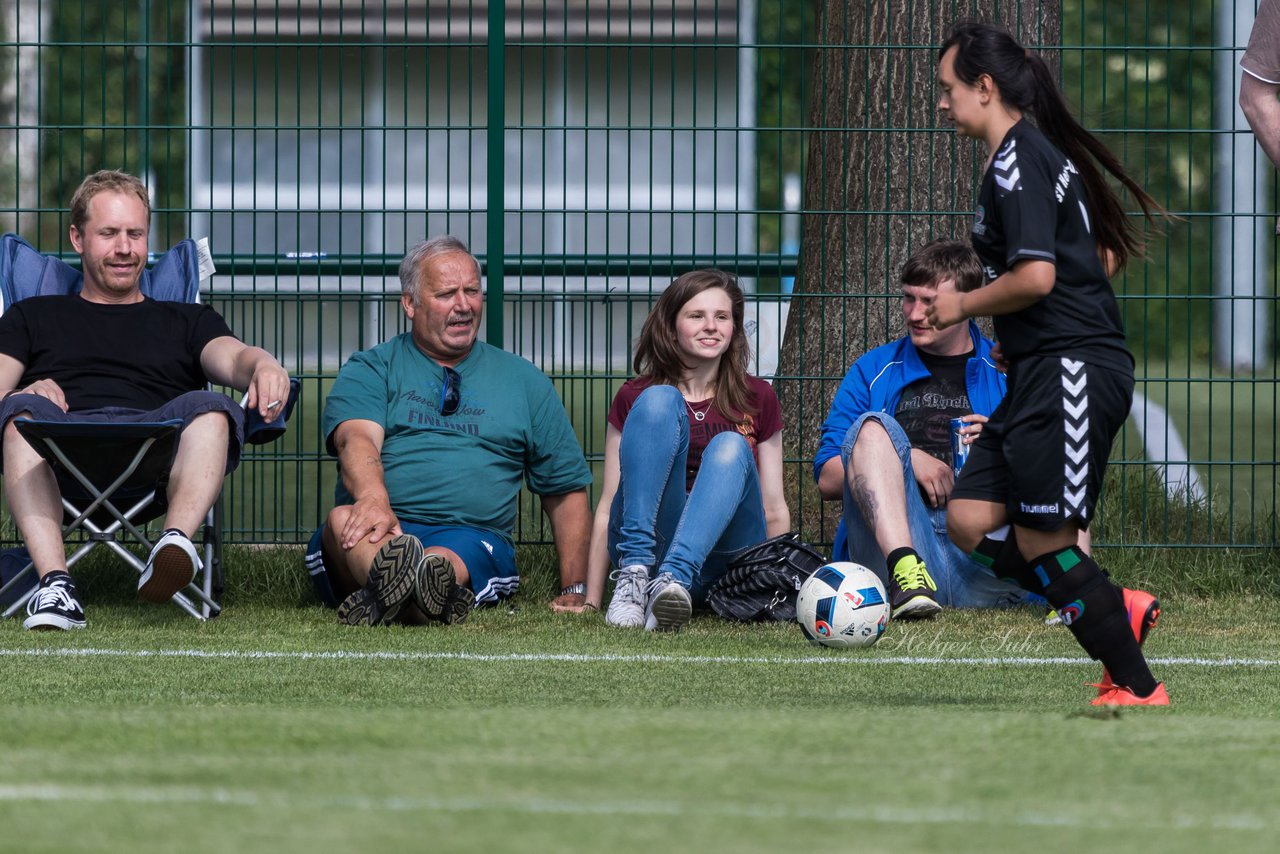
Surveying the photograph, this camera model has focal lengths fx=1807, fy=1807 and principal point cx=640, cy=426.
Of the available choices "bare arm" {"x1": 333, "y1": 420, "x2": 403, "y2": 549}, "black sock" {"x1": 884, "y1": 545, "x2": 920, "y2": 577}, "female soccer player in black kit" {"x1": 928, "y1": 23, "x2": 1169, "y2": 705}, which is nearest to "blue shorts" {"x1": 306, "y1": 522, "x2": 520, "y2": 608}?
"bare arm" {"x1": 333, "y1": 420, "x2": 403, "y2": 549}

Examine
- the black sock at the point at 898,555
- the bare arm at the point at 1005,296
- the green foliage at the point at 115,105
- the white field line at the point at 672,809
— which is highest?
the green foliage at the point at 115,105

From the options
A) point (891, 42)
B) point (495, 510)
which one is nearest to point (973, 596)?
point (495, 510)

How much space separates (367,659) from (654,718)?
1.59 metres

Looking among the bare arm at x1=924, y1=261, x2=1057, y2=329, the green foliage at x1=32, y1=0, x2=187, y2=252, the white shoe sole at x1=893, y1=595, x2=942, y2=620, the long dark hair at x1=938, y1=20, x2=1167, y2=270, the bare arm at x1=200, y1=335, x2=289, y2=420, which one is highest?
the green foliage at x1=32, y1=0, x2=187, y2=252

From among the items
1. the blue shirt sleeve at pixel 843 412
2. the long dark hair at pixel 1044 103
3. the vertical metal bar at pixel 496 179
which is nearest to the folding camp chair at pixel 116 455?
the vertical metal bar at pixel 496 179

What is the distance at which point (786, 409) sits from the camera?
6988 millimetres

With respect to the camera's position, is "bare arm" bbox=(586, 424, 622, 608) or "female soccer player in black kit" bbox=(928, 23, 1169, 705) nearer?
"female soccer player in black kit" bbox=(928, 23, 1169, 705)

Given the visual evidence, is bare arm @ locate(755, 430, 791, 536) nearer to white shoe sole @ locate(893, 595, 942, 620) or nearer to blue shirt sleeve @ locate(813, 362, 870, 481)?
blue shirt sleeve @ locate(813, 362, 870, 481)

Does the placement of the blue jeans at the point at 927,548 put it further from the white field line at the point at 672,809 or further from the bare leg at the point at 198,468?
the white field line at the point at 672,809

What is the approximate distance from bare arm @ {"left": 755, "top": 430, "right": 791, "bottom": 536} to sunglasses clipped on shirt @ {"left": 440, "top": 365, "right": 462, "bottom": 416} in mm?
1025

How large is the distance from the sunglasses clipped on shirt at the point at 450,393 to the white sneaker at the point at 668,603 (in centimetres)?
105

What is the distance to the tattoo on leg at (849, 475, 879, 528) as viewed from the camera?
223 inches

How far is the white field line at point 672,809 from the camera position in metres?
2.54

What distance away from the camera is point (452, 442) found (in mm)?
6055
